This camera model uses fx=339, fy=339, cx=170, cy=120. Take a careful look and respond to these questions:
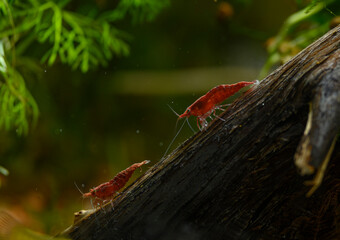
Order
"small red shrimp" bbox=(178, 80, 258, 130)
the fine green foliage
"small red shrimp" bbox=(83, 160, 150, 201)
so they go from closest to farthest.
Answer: "small red shrimp" bbox=(178, 80, 258, 130) → "small red shrimp" bbox=(83, 160, 150, 201) → the fine green foliage

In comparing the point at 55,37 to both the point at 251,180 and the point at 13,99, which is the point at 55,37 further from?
the point at 251,180

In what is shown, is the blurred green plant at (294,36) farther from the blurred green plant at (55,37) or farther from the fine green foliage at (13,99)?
the fine green foliage at (13,99)

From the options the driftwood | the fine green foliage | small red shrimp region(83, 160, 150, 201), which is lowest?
the driftwood

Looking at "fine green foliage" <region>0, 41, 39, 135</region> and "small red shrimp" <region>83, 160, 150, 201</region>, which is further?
"fine green foliage" <region>0, 41, 39, 135</region>

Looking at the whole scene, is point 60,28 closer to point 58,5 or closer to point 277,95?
point 58,5

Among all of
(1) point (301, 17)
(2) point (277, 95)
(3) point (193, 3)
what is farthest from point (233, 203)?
(3) point (193, 3)

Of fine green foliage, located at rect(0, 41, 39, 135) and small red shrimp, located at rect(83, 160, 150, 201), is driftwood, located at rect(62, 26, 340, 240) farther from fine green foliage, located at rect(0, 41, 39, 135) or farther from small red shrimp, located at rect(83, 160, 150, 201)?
fine green foliage, located at rect(0, 41, 39, 135)

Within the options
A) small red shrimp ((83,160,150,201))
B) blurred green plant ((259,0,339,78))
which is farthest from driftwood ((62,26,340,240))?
blurred green plant ((259,0,339,78))
